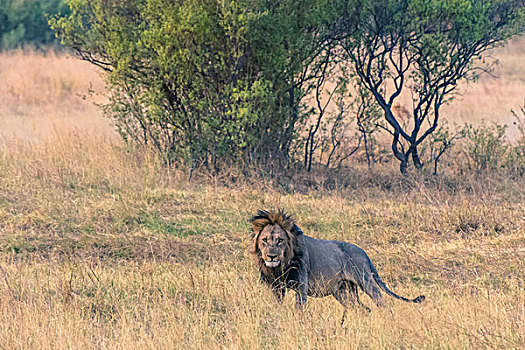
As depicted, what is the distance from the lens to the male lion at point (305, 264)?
5371mm

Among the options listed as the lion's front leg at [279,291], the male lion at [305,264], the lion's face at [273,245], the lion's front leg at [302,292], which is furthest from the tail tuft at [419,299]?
the lion's face at [273,245]

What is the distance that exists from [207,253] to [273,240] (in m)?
3.16

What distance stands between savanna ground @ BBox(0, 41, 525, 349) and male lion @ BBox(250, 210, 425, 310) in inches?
8.2

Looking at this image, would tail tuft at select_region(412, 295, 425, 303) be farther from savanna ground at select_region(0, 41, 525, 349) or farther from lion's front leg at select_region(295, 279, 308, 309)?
lion's front leg at select_region(295, 279, 308, 309)

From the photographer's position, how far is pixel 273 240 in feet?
17.5

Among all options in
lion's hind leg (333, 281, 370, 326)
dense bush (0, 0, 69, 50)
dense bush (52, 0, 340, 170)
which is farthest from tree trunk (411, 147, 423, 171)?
dense bush (0, 0, 69, 50)

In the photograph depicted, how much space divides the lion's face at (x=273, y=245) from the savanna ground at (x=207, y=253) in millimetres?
457

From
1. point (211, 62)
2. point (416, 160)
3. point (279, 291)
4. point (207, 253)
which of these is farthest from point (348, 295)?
point (416, 160)

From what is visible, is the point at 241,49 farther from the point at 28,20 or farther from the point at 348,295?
the point at 28,20

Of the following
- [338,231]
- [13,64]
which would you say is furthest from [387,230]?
[13,64]

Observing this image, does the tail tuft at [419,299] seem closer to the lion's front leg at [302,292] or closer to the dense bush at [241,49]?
the lion's front leg at [302,292]

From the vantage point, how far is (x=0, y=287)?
6344mm

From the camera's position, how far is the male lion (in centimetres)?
537

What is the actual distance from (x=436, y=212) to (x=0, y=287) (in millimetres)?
5928
